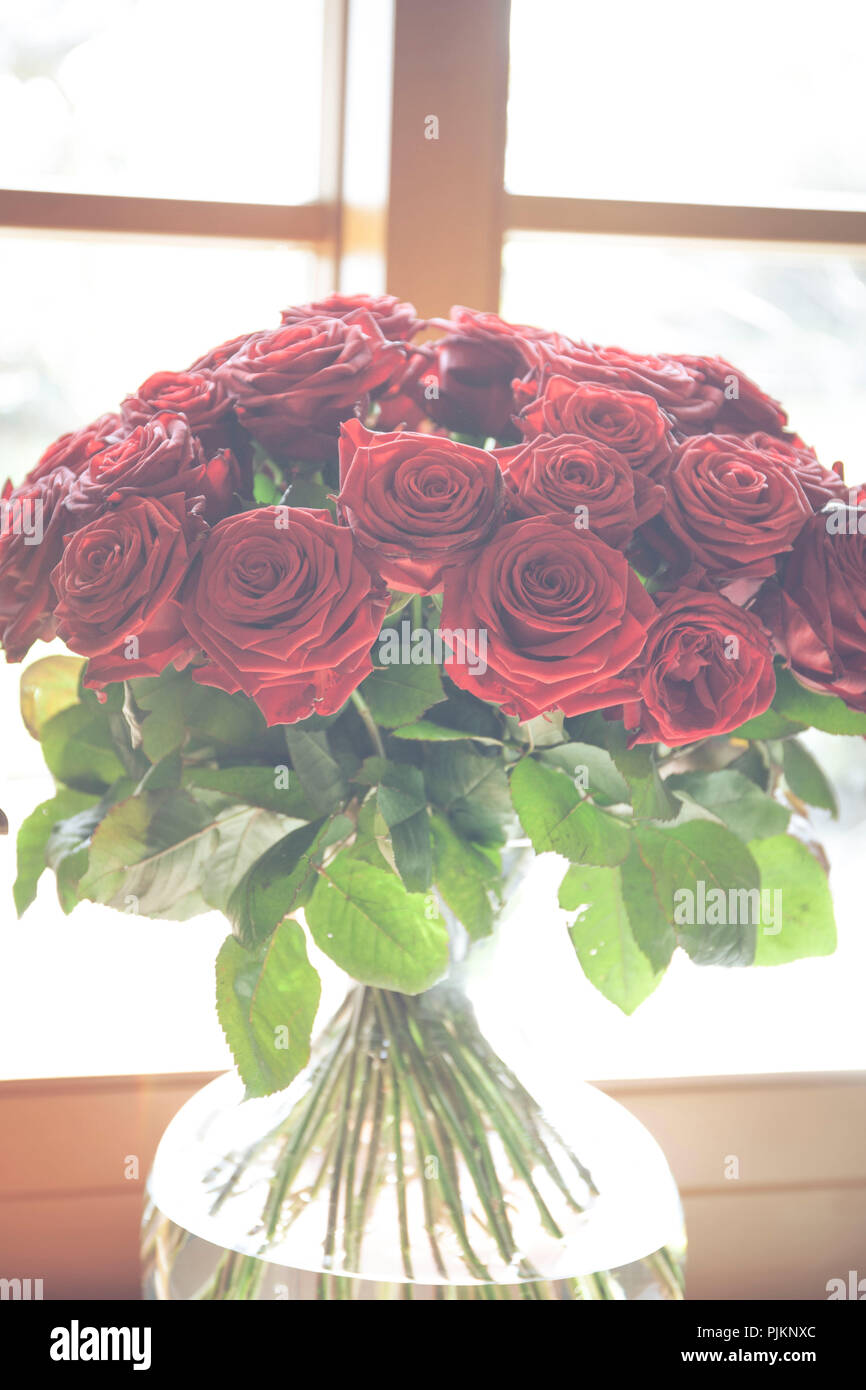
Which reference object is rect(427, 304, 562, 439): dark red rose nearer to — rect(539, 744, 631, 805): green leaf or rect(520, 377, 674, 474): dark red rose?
rect(520, 377, 674, 474): dark red rose

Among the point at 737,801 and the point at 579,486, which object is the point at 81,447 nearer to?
the point at 579,486

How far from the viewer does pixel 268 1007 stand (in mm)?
536

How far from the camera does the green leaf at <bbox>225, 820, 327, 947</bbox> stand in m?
0.53

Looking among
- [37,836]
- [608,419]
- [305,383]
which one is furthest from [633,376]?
[37,836]

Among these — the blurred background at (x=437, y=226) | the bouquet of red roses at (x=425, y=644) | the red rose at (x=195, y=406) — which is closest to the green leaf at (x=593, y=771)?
the bouquet of red roses at (x=425, y=644)

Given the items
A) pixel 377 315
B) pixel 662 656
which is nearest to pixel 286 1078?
pixel 662 656

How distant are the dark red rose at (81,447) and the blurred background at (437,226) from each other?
349 mm

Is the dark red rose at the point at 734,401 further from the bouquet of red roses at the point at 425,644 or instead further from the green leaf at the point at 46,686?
the green leaf at the point at 46,686

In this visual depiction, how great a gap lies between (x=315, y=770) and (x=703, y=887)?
0.63 feet

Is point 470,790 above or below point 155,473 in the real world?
below

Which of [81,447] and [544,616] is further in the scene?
[81,447]

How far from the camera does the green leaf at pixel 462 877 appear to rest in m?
0.56

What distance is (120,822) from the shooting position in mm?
555
